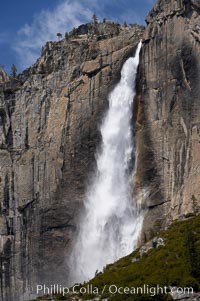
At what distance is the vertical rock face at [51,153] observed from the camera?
2778 inches

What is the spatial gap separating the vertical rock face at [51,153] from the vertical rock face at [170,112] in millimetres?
4173

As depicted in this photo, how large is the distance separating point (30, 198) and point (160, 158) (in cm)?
1558

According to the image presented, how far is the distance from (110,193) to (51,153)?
25.3 ft

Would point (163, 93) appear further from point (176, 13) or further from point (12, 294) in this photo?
point (12, 294)

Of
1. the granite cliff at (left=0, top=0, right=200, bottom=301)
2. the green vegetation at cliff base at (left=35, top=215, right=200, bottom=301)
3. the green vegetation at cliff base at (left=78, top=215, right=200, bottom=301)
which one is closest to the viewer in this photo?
the green vegetation at cliff base at (left=35, top=215, right=200, bottom=301)

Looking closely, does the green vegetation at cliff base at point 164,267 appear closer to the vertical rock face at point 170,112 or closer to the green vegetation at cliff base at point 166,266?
the green vegetation at cliff base at point 166,266

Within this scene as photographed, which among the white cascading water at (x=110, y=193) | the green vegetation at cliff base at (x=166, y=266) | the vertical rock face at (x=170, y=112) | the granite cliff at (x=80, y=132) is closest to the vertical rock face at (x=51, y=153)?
the granite cliff at (x=80, y=132)

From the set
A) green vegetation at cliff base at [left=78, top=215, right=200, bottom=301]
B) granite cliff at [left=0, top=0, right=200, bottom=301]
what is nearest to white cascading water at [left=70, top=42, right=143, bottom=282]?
granite cliff at [left=0, top=0, right=200, bottom=301]

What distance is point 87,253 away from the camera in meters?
→ 69.4

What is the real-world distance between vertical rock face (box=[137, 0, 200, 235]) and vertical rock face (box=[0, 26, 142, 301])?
4173mm

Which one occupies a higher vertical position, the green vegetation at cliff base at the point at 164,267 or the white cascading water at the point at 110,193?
the white cascading water at the point at 110,193

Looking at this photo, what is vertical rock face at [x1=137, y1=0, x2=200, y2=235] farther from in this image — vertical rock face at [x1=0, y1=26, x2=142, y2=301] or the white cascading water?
vertical rock face at [x1=0, y1=26, x2=142, y2=301]

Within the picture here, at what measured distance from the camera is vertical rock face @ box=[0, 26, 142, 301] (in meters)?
70.6

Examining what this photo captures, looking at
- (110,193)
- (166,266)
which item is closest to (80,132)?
(110,193)
